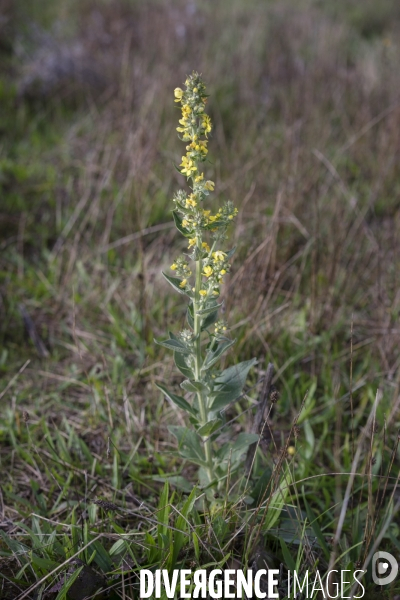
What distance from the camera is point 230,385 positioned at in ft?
5.25

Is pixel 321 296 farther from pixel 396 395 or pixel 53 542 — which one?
pixel 53 542

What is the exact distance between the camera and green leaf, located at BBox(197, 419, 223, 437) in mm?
1513

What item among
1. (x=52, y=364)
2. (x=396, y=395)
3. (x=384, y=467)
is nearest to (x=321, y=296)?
(x=396, y=395)

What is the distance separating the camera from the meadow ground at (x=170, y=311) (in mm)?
1624

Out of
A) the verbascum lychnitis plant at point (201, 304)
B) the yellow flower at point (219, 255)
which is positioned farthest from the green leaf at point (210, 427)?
the yellow flower at point (219, 255)

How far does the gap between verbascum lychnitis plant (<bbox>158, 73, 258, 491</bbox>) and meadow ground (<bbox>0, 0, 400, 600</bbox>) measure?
0.20 meters

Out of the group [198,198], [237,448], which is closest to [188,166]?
[198,198]

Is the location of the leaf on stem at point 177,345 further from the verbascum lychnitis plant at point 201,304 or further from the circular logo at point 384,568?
the circular logo at point 384,568

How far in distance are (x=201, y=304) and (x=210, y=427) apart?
38cm

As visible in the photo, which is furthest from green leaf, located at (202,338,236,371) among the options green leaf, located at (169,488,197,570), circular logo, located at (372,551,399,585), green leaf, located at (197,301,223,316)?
circular logo, located at (372,551,399,585)

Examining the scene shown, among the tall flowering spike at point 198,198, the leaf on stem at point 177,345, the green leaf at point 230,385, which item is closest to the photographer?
the tall flowering spike at point 198,198

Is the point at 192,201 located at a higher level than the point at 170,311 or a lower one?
higher

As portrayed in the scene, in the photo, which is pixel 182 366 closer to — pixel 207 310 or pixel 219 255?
pixel 207 310

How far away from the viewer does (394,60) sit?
525 cm
